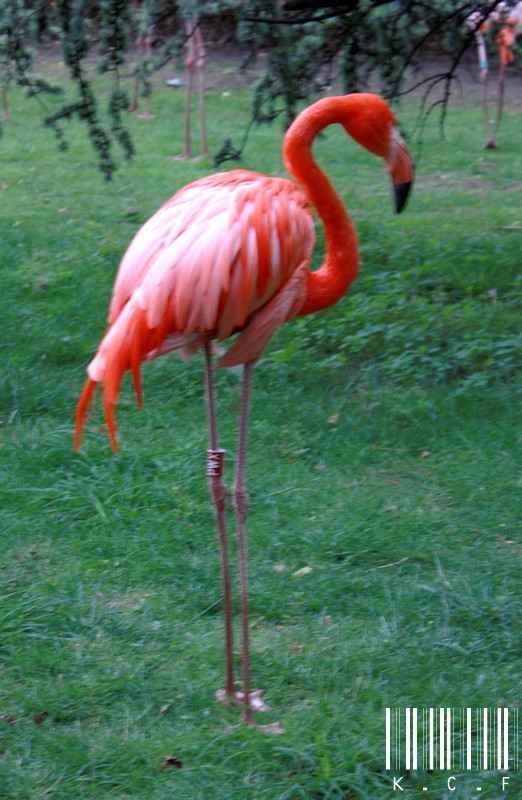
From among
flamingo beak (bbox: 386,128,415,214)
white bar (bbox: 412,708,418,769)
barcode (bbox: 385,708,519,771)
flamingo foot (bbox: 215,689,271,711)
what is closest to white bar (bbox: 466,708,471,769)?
barcode (bbox: 385,708,519,771)

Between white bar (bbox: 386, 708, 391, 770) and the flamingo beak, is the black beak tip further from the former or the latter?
white bar (bbox: 386, 708, 391, 770)

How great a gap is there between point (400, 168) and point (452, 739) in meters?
1.77

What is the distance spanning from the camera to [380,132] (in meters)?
2.90

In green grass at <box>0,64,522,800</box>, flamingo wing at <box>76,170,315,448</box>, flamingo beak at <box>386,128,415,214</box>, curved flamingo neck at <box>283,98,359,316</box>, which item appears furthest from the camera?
flamingo beak at <box>386,128,415,214</box>

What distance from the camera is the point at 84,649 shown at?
300 cm

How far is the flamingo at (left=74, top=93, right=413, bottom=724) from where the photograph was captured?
2455 millimetres

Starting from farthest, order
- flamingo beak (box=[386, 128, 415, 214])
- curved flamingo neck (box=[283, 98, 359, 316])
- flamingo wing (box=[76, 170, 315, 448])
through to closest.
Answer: flamingo beak (box=[386, 128, 415, 214])
curved flamingo neck (box=[283, 98, 359, 316])
flamingo wing (box=[76, 170, 315, 448])

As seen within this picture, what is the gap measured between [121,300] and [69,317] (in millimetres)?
3056

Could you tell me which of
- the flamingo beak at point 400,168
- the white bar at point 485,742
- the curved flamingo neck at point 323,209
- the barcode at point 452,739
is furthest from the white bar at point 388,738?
the flamingo beak at point 400,168

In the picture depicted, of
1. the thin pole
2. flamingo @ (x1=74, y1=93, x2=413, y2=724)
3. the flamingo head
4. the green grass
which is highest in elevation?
the flamingo head

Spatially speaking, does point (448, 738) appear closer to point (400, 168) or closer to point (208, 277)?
point (208, 277)

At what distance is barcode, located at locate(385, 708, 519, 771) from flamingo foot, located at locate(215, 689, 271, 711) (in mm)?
381

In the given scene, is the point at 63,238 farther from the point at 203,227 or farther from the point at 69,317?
the point at 203,227

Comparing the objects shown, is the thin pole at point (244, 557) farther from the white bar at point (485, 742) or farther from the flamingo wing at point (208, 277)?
the white bar at point (485, 742)
